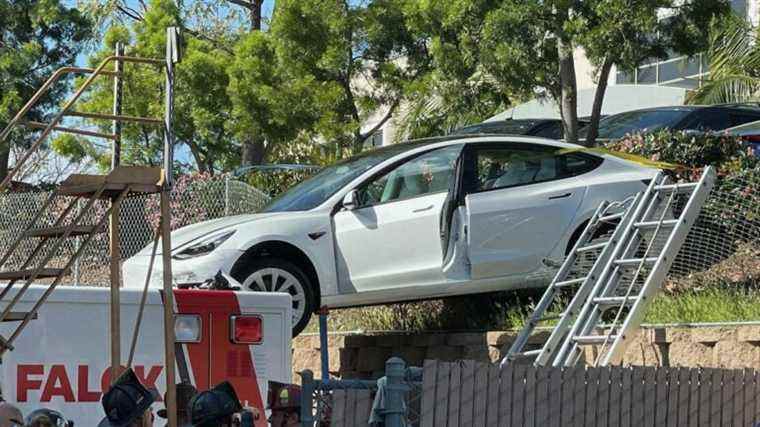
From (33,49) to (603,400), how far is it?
2178cm

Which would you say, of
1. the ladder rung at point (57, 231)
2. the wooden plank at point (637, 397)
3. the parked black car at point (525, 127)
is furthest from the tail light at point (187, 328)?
the parked black car at point (525, 127)

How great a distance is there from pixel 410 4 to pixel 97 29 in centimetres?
1120

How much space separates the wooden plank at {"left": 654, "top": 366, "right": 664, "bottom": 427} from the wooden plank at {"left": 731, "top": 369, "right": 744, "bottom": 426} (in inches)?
23.8

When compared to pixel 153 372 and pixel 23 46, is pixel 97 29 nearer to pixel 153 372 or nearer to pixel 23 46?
pixel 23 46

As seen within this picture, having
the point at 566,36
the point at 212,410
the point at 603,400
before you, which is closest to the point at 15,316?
the point at 212,410

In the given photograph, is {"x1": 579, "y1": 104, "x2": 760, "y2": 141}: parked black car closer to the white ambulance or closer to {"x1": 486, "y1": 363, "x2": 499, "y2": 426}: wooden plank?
the white ambulance

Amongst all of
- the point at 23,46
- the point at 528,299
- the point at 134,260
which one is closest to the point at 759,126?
the point at 528,299

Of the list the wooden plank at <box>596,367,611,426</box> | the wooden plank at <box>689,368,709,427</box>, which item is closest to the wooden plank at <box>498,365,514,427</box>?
the wooden plank at <box>596,367,611,426</box>

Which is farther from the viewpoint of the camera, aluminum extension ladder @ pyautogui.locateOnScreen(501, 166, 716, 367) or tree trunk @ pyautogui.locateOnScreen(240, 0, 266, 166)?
tree trunk @ pyautogui.locateOnScreen(240, 0, 266, 166)

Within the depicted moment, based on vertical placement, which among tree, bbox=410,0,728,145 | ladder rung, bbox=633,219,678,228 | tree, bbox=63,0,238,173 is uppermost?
tree, bbox=63,0,238,173

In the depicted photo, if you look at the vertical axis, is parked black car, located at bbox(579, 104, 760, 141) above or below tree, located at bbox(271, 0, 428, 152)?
below

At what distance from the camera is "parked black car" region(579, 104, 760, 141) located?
16672 millimetres

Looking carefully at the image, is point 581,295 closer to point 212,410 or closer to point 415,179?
point 415,179

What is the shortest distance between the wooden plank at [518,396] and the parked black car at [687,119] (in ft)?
31.9
